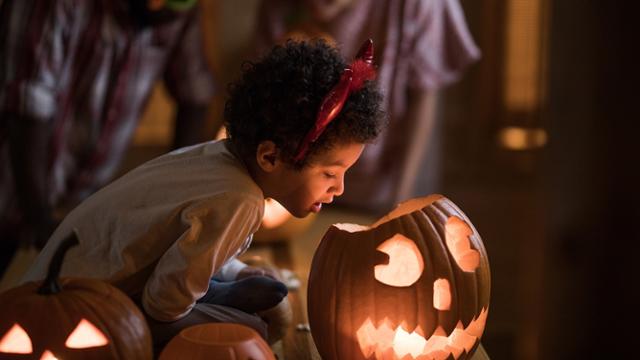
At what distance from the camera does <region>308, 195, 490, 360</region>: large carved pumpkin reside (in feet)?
3.25

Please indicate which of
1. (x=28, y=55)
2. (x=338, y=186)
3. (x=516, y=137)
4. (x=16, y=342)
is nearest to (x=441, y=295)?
(x=338, y=186)

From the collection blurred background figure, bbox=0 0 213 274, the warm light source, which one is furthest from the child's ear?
the warm light source

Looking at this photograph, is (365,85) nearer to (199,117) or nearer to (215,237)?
(215,237)

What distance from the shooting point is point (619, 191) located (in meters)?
0.32

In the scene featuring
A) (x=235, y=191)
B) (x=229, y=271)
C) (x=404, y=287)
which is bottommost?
(x=229, y=271)

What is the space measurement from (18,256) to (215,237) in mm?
804

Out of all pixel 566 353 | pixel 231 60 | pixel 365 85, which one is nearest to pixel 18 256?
pixel 365 85

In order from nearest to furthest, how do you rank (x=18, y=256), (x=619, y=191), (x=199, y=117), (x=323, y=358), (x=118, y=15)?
(x=619, y=191) < (x=323, y=358) < (x=18, y=256) < (x=118, y=15) < (x=199, y=117)

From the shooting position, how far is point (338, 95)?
102cm

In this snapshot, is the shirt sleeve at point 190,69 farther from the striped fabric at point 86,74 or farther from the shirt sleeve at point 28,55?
the shirt sleeve at point 28,55

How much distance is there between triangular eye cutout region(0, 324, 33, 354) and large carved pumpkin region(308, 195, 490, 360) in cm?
35

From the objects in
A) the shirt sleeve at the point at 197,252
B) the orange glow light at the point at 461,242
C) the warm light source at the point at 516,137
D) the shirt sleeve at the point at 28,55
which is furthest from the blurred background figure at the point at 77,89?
the warm light source at the point at 516,137

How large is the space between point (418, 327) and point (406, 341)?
4cm

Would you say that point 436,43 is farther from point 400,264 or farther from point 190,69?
point 400,264
